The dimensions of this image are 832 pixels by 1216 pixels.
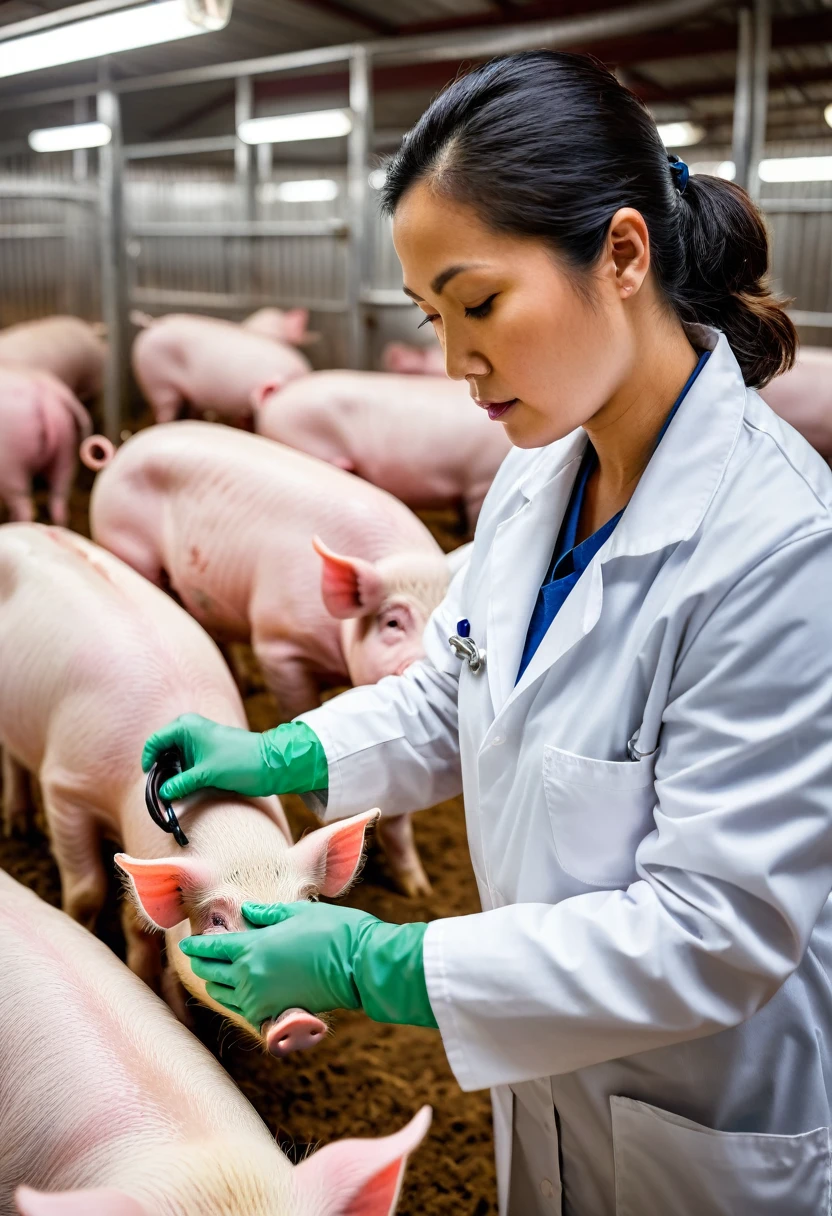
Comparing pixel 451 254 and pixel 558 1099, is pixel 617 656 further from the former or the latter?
pixel 558 1099

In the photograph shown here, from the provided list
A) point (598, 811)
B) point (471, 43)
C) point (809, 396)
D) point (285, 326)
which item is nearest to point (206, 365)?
point (285, 326)

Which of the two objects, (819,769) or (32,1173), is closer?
(819,769)

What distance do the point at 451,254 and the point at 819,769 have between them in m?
0.60

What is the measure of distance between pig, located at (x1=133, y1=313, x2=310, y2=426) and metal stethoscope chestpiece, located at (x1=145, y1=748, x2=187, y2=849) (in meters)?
4.12

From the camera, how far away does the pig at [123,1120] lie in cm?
88

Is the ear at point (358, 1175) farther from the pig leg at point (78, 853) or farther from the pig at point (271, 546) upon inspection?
the pig at point (271, 546)

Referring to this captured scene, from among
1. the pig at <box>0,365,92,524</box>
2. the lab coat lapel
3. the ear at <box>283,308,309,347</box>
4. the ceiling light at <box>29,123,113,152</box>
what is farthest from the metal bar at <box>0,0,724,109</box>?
the lab coat lapel

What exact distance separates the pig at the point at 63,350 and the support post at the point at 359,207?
173cm

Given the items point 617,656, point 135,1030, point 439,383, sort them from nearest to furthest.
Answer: point 617,656 → point 135,1030 → point 439,383

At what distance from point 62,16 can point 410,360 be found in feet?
10.6

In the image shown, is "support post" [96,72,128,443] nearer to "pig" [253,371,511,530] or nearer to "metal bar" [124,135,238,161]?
"metal bar" [124,135,238,161]

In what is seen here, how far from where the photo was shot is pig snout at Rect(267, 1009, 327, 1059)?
0.98 metres

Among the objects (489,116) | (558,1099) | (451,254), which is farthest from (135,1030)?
(489,116)

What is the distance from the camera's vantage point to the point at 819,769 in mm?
887
